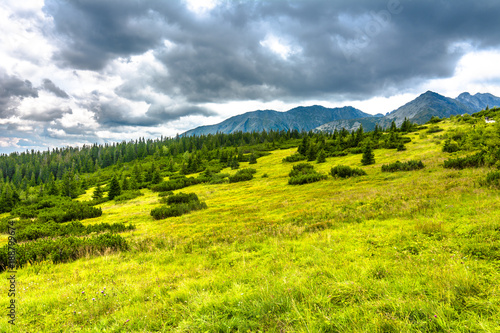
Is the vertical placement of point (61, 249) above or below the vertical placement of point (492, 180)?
below

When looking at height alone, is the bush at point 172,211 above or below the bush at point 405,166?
below

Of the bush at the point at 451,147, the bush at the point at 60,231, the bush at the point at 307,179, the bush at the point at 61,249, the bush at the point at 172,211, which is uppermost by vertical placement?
the bush at the point at 451,147

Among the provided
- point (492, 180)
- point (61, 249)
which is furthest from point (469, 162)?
point (61, 249)

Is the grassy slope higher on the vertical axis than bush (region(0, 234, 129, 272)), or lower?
higher

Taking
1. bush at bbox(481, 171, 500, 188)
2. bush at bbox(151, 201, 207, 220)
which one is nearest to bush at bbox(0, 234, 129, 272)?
bush at bbox(151, 201, 207, 220)

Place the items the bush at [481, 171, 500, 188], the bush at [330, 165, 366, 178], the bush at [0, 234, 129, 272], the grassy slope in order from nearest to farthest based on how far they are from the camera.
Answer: the grassy slope → the bush at [0, 234, 129, 272] → the bush at [481, 171, 500, 188] → the bush at [330, 165, 366, 178]

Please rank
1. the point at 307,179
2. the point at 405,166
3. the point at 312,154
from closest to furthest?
the point at 405,166 → the point at 307,179 → the point at 312,154

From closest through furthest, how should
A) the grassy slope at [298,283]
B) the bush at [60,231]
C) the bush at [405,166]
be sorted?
the grassy slope at [298,283], the bush at [60,231], the bush at [405,166]

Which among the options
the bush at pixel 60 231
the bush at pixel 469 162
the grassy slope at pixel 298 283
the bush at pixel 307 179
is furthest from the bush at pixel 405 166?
the bush at pixel 60 231

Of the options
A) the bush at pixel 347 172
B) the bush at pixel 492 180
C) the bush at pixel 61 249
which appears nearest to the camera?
the bush at pixel 61 249

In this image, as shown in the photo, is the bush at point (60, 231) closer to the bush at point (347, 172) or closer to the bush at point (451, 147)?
the bush at point (347, 172)

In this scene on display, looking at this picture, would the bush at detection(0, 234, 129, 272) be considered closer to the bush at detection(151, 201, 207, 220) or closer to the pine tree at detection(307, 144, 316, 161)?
the bush at detection(151, 201, 207, 220)

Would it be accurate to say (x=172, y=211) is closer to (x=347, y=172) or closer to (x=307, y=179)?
(x=307, y=179)

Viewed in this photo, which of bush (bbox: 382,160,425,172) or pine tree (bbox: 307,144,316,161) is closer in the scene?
bush (bbox: 382,160,425,172)
